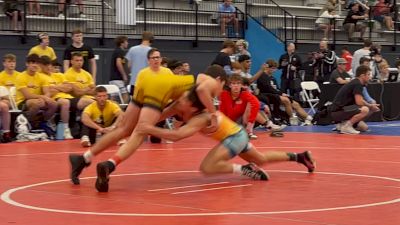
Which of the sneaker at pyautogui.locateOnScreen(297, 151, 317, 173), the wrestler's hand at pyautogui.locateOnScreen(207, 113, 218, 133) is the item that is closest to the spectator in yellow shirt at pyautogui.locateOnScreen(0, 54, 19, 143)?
the sneaker at pyautogui.locateOnScreen(297, 151, 317, 173)

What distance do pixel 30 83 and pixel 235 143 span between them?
7.46m

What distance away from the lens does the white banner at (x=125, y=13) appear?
955 inches

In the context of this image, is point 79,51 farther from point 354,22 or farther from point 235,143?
point 354,22

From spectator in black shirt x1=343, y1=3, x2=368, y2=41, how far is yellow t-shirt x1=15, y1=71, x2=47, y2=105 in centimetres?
1653

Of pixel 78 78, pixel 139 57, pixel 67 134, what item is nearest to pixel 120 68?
pixel 139 57

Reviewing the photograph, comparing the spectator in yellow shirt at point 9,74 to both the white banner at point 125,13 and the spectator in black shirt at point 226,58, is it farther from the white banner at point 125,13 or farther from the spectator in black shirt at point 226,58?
the white banner at point 125,13

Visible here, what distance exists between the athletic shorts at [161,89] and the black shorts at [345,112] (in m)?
8.36

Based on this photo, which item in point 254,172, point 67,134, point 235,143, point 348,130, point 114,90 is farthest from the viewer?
point 114,90

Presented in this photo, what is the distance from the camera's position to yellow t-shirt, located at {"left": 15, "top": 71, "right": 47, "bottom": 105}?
1581 cm

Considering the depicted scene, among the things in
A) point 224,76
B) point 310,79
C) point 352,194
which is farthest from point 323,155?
point 310,79

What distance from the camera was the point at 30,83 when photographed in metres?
15.9

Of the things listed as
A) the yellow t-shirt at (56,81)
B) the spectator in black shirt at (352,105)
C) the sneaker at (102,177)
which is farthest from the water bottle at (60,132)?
the sneaker at (102,177)

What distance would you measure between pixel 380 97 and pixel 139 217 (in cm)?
1502

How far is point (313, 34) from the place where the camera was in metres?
30.0
